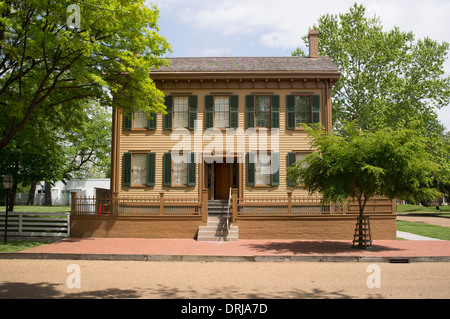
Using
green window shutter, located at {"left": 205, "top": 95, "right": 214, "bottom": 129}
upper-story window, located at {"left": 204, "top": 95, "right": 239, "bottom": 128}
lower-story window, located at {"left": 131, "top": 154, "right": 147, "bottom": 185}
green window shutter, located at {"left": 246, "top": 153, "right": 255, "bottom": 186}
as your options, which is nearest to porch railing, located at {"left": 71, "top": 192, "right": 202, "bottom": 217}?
lower-story window, located at {"left": 131, "top": 154, "right": 147, "bottom": 185}

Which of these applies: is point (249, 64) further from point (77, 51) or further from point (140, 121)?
point (77, 51)

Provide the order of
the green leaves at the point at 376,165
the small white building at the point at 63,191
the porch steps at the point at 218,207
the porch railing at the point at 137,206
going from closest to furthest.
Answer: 1. the green leaves at the point at 376,165
2. the porch railing at the point at 137,206
3. the porch steps at the point at 218,207
4. the small white building at the point at 63,191

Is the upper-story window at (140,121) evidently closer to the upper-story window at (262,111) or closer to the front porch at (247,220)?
the front porch at (247,220)

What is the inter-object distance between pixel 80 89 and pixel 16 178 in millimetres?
7257

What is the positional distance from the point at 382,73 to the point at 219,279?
1100 inches

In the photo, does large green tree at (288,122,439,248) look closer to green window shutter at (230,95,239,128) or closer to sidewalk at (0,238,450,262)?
sidewalk at (0,238,450,262)

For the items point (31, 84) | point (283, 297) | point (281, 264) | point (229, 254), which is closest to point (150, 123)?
point (31, 84)

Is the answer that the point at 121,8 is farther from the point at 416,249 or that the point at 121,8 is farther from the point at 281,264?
the point at 416,249

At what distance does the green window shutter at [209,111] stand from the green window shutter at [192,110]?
547 mm

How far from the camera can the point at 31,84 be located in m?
16.9

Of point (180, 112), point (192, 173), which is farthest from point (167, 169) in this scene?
point (180, 112)

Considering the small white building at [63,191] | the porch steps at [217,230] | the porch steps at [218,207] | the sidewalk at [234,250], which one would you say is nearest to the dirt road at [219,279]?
the sidewalk at [234,250]

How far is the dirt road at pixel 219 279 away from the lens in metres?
7.10

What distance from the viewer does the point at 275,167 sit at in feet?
65.4
